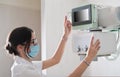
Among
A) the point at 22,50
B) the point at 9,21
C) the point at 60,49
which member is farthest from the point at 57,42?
the point at 22,50

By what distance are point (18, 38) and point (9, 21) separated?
2.32m

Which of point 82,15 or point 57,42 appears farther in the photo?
point 57,42

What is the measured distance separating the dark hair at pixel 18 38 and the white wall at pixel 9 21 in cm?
214

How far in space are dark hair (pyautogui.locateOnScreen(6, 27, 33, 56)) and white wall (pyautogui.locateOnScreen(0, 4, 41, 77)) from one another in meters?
2.14

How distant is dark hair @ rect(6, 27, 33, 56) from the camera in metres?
1.60

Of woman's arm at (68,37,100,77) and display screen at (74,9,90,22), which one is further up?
display screen at (74,9,90,22)

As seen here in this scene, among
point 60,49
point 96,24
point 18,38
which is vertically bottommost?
point 60,49

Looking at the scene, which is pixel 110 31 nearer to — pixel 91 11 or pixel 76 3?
pixel 91 11

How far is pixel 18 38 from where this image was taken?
1.60 metres

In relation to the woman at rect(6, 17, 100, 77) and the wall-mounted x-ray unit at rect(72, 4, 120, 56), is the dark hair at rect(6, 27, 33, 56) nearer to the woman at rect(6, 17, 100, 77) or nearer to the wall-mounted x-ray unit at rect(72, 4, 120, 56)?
the woman at rect(6, 17, 100, 77)

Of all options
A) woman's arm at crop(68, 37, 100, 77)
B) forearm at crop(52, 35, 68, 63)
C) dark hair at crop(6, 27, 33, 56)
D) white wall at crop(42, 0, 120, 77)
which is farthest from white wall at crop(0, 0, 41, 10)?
woman's arm at crop(68, 37, 100, 77)

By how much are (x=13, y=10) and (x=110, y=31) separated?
2.29 meters

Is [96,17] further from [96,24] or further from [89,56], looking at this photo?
[89,56]

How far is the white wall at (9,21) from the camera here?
373 cm
